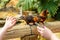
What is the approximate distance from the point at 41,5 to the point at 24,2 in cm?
27

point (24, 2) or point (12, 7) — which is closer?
point (24, 2)

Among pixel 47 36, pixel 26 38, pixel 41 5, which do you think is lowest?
pixel 26 38

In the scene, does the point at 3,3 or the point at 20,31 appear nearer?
the point at 20,31

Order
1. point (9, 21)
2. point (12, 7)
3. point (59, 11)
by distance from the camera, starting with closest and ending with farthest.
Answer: point (9, 21) → point (59, 11) → point (12, 7)

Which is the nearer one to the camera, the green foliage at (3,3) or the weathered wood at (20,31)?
the weathered wood at (20,31)

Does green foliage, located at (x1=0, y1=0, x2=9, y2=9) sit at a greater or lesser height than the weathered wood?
greater

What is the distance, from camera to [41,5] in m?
2.41

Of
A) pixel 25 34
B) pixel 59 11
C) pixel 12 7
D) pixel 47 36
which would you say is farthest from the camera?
pixel 12 7

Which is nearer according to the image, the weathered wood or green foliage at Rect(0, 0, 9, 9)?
the weathered wood

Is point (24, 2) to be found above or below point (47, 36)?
above

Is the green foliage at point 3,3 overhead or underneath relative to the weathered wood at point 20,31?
overhead

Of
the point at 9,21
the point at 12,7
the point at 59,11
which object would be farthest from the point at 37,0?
the point at 12,7

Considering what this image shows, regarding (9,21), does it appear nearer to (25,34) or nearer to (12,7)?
(25,34)

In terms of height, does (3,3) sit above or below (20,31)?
above
